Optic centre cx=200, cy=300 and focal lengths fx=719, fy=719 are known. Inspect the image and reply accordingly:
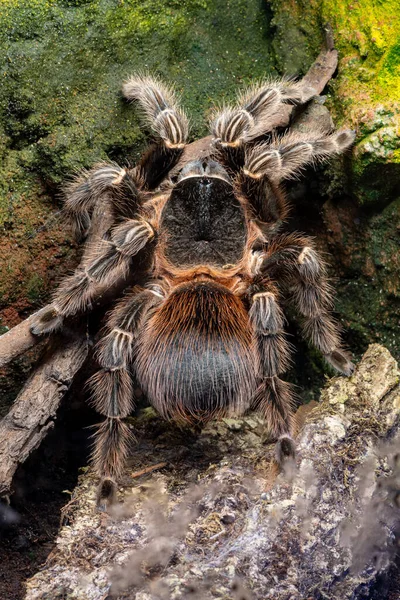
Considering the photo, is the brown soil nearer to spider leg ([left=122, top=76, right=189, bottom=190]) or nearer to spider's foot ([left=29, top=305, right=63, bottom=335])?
spider's foot ([left=29, top=305, right=63, bottom=335])

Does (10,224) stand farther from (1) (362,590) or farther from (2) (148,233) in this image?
(1) (362,590)

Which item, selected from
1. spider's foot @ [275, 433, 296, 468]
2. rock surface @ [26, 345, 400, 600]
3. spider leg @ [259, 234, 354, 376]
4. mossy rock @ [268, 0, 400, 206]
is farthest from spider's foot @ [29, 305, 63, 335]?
mossy rock @ [268, 0, 400, 206]

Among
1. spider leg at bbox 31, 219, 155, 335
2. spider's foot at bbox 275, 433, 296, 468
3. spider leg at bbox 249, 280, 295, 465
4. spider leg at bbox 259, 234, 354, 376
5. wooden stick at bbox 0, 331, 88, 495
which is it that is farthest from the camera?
spider leg at bbox 259, 234, 354, 376

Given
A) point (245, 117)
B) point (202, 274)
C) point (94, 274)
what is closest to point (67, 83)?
point (245, 117)

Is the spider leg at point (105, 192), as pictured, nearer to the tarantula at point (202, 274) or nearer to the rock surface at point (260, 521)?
the tarantula at point (202, 274)

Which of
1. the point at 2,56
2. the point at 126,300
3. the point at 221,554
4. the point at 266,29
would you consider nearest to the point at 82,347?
the point at 126,300

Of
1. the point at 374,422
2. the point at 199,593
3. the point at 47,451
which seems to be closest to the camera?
the point at 199,593

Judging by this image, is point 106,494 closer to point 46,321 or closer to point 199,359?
point 199,359
